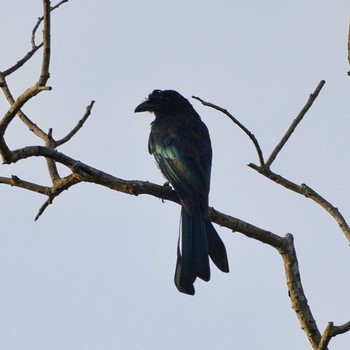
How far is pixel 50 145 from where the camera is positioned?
707cm

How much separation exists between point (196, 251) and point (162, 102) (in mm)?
2930

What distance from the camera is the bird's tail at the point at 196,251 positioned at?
740 centimetres

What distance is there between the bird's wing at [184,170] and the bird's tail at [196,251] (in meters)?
0.15

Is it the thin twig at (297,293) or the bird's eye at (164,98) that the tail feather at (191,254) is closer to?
the thin twig at (297,293)

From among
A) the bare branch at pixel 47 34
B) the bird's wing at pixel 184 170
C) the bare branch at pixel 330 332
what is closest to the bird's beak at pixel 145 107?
the bird's wing at pixel 184 170

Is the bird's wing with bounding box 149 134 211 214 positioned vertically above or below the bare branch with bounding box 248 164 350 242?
above

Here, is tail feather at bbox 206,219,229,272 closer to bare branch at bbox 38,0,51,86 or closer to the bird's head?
the bird's head

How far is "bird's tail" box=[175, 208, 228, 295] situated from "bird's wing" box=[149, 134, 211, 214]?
149 mm

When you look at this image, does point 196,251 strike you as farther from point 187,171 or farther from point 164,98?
point 164,98

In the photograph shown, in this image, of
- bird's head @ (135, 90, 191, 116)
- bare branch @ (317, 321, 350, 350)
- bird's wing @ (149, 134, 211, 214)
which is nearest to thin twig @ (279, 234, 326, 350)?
bare branch @ (317, 321, 350, 350)

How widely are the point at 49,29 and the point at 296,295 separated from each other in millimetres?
2653

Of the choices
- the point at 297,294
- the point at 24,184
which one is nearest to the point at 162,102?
the point at 24,184

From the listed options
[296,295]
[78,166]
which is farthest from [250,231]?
[78,166]

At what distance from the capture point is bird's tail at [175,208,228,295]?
24.3 ft
